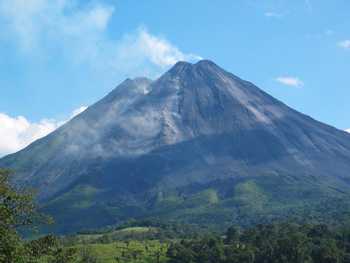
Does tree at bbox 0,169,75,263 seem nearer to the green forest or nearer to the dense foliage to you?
the green forest

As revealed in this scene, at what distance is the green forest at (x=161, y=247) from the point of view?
25.6 m

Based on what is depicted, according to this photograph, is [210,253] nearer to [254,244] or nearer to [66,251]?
[254,244]

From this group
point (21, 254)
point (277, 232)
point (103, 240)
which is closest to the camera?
point (21, 254)

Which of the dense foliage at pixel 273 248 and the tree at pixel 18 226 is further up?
the tree at pixel 18 226

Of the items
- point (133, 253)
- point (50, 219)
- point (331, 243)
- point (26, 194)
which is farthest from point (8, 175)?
point (133, 253)

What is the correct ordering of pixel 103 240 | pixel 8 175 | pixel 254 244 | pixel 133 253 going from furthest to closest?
pixel 103 240
pixel 133 253
pixel 254 244
pixel 8 175

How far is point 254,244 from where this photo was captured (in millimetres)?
116250

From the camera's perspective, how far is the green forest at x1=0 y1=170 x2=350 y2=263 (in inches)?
1010

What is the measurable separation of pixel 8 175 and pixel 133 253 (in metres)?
114

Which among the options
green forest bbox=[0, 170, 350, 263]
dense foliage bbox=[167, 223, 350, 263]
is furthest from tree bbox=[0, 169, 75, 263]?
dense foliage bbox=[167, 223, 350, 263]

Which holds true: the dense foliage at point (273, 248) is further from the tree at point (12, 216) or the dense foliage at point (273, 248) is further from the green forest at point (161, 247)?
the tree at point (12, 216)

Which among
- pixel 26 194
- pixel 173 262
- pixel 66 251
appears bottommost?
pixel 173 262

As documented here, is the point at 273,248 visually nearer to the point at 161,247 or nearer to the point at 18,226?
the point at 161,247

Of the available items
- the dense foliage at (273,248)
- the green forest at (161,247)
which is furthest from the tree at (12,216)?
the dense foliage at (273,248)
